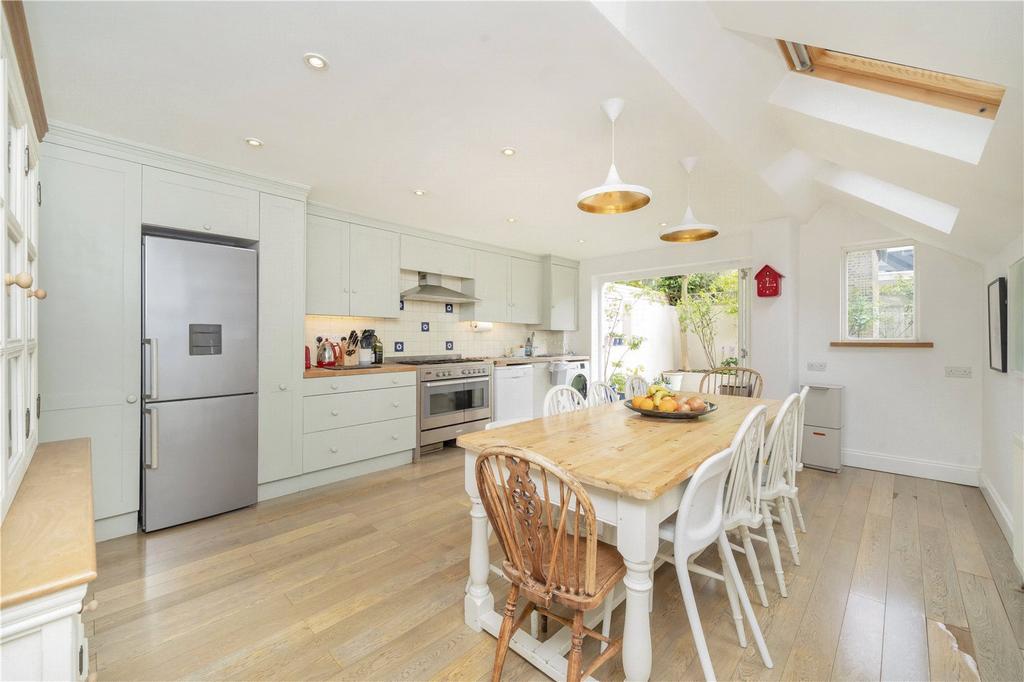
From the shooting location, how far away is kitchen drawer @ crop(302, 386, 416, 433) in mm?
3463

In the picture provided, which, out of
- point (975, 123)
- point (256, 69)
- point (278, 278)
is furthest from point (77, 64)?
point (975, 123)

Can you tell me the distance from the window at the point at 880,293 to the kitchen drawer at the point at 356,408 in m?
4.24

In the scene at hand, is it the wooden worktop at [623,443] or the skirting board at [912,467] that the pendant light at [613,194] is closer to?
the wooden worktop at [623,443]

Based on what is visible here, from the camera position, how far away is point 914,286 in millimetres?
3875

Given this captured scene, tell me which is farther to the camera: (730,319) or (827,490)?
(730,319)

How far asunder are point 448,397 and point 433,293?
1.11 m

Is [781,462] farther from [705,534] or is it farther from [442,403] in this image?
[442,403]

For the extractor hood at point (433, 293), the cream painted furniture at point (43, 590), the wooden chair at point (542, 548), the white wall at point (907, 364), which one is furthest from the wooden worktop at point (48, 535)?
the white wall at point (907, 364)

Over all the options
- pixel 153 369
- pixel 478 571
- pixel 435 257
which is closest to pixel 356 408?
pixel 153 369

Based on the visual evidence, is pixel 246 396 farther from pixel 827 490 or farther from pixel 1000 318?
pixel 1000 318

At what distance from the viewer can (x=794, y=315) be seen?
435 centimetres

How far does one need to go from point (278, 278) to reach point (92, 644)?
2254mm

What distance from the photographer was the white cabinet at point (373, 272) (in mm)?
4090

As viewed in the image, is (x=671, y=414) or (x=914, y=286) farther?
(x=914, y=286)
